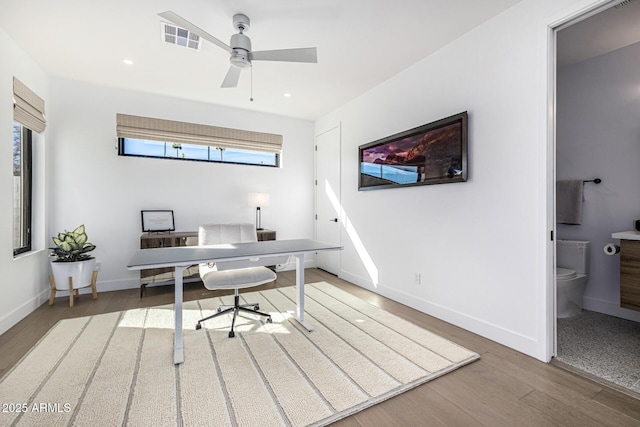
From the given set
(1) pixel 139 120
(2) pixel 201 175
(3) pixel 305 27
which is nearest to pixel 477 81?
(3) pixel 305 27

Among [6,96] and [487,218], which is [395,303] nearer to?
[487,218]

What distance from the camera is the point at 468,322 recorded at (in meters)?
2.51

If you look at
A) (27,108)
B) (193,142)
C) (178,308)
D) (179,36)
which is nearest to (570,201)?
(178,308)

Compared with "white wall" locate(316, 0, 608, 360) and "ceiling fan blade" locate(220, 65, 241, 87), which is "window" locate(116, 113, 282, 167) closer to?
"ceiling fan blade" locate(220, 65, 241, 87)

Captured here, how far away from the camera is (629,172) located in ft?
8.86

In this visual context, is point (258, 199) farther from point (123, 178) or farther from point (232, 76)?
point (232, 76)

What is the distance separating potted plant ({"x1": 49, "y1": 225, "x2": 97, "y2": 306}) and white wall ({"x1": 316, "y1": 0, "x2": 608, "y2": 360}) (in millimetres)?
3527

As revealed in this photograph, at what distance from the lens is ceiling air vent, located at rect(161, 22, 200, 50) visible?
2.40 metres

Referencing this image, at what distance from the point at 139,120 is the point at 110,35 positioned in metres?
1.45

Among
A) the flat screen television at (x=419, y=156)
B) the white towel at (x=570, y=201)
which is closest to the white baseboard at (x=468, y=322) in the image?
the flat screen television at (x=419, y=156)

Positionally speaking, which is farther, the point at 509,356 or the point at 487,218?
A: the point at 487,218

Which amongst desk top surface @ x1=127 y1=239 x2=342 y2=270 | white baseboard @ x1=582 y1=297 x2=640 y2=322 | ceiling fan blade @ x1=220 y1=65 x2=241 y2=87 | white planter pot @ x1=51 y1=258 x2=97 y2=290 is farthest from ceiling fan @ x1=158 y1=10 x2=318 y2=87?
white baseboard @ x1=582 y1=297 x2=640 y2=322

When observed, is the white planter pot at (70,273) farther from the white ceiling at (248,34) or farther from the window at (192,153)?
the white ceiling at (248,34)

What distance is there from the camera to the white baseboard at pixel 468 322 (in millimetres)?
2098
